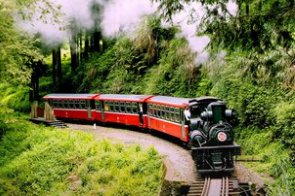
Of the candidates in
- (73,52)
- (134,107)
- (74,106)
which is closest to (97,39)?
(73,52)

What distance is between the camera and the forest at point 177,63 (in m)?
5.27

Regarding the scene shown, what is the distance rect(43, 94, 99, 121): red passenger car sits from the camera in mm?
20875

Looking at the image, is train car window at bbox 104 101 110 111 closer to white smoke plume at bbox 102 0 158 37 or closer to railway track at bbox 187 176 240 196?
white smoke plume at bbox 102 0 158 37

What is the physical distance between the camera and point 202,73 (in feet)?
55.3

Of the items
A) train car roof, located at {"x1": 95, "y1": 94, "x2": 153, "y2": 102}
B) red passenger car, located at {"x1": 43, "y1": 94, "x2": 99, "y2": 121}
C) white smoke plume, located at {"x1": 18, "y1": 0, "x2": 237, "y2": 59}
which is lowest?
red passenger car, located at {"x1": 43, "y1": 94, "x2": 99, "y2": 121}

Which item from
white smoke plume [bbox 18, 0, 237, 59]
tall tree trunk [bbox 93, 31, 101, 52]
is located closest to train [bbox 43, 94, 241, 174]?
white smoke plume [bbox 18, 0, 237, 59]

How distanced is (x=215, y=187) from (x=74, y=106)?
45.3 ft

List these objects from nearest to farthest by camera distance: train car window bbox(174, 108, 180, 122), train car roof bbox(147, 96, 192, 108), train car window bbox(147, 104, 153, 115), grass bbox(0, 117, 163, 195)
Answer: grass bbox(0, 117, 163, 195) < train car roof bbox(147, 96, 192, 108) < train car window bbox(174, 108, 180, 122) < train car window bbox(147, 104, 153, 115)

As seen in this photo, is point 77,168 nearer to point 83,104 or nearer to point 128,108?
point 128,108

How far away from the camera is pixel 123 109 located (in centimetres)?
1853

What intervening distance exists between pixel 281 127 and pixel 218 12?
706cm

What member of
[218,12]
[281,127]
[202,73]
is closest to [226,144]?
[281,127]

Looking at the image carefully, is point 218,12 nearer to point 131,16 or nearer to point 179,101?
point 179,101

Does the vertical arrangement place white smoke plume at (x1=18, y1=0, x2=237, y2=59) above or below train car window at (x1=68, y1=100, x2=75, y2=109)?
above
